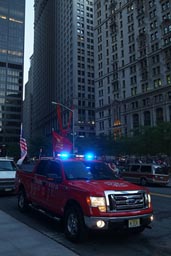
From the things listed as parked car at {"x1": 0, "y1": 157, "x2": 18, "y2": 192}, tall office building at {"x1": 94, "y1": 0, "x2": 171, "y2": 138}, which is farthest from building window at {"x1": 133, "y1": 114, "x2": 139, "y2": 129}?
parked car at {"x1": 0, "y1": 157, "x2": 18, "y2": 192}

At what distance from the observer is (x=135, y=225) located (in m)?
6.62

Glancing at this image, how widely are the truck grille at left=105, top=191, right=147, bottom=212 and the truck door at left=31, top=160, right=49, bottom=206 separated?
8.95 feet

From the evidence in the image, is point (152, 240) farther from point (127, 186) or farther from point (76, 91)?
point (76, 91)

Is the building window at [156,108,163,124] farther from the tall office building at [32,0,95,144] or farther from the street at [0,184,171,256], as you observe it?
the street at [0,184,171,256]

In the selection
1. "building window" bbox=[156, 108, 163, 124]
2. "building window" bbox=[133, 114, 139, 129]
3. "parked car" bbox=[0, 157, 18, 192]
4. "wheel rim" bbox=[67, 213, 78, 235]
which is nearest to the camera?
"wheel rim" bbox=[67, 213, 78, 235]

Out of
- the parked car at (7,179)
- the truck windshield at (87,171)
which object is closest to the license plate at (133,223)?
the truck windshield at (87,171)

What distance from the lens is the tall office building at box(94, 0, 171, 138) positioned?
74.9 metres

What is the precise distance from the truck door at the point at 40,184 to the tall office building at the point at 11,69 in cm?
12946

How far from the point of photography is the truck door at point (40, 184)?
8727 millimetres

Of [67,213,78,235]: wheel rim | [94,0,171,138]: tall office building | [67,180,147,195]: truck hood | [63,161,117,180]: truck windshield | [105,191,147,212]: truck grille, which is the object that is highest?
[94,0,171,138]: tall office building

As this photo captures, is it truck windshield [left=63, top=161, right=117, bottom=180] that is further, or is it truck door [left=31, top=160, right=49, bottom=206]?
truck door [left=31, top=160, right=49, bottom=206]

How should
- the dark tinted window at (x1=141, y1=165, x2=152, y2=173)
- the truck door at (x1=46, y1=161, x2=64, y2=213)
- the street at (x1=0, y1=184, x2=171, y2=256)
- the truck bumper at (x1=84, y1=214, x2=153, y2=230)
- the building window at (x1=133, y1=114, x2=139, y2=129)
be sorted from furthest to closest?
1. the building window at (x1=133, y1=114, x2=139, y2=129)
2. the dark tinted window at (x1=141, y1=165, x2=152, y2=173)
3. the truck door at (x1=46, y1=161, x2=64, y2=213)
4. the truck bumper at (x1=84, y1=214, x2=153, y2=230)
5. the street at (x1=0, y1=184, x2=171, y2=256)

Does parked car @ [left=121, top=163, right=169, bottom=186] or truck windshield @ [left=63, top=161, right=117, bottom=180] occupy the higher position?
truck windshield @ [left=63, top=161, right=117, bottom=180]

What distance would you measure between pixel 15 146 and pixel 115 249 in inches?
3926
